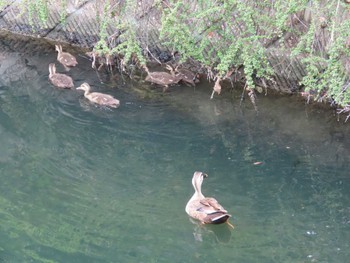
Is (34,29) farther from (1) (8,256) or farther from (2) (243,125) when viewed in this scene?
(1) (8,256)

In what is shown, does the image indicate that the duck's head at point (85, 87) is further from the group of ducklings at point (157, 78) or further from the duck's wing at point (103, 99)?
the duck's wing at point (103, 99)

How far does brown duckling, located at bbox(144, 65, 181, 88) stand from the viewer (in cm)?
1148

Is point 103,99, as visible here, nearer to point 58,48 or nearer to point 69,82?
point 69,82

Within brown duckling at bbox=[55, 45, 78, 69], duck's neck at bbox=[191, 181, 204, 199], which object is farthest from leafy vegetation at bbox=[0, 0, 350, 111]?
duck's neck at bbox=[191, 181, 204, 199]

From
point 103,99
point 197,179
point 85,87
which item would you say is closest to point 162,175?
point 197,179

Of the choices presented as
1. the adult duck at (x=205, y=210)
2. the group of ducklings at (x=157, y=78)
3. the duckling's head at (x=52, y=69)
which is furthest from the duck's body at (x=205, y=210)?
the duckling's head at (x=52, y=69)

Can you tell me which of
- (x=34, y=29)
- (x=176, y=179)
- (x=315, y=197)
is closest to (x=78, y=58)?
(x=34, y=29)

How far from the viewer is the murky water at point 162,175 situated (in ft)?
24.6

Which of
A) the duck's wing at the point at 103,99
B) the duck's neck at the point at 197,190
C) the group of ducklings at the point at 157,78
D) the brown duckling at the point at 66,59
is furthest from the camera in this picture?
the brown duckling at the point at 66,59

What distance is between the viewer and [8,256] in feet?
24.1

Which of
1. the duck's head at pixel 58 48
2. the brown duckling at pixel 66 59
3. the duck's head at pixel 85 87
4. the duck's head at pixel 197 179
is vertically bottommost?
the duck's head at pixel 197 179

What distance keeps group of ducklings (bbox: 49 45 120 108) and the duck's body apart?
312cm

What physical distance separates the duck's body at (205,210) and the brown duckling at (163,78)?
3624 mm

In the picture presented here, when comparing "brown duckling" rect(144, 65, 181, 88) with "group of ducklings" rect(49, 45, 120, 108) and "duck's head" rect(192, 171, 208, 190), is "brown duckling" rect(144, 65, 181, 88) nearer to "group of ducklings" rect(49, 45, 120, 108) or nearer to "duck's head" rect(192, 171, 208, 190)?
"group of ducklings" rect(49, 45, 120, 108)
